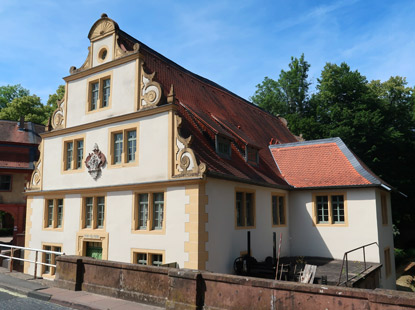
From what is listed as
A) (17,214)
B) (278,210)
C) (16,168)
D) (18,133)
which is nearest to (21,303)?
(278,210)

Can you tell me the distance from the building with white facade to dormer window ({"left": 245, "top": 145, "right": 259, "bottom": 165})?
0.05 m

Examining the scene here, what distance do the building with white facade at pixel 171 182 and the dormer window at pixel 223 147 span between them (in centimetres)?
5

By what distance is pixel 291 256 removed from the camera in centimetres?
2000

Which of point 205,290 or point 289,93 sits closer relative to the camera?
point 205,290

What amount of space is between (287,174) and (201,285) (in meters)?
13.8

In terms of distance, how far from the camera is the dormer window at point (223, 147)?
1644cm

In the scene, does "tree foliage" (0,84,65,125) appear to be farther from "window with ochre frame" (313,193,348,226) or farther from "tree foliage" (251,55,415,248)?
"window with ochre frame" (313,193,348,226)

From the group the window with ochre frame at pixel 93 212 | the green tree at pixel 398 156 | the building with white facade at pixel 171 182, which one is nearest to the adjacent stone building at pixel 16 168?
the building with white facade at pixel 171 182

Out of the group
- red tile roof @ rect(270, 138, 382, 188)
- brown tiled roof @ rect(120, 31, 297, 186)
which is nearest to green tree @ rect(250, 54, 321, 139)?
brown tiled roof @ rect(120, 31, 297, 186)

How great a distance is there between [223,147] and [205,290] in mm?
9171

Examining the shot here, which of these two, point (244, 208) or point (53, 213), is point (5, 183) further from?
A: point (244, 208)

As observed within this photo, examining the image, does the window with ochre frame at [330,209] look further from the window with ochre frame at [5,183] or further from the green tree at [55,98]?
the green tree at [55,98]

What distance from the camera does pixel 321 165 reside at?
20938mm

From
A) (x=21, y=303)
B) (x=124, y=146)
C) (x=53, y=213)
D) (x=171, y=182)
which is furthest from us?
(x=53, y=213)
